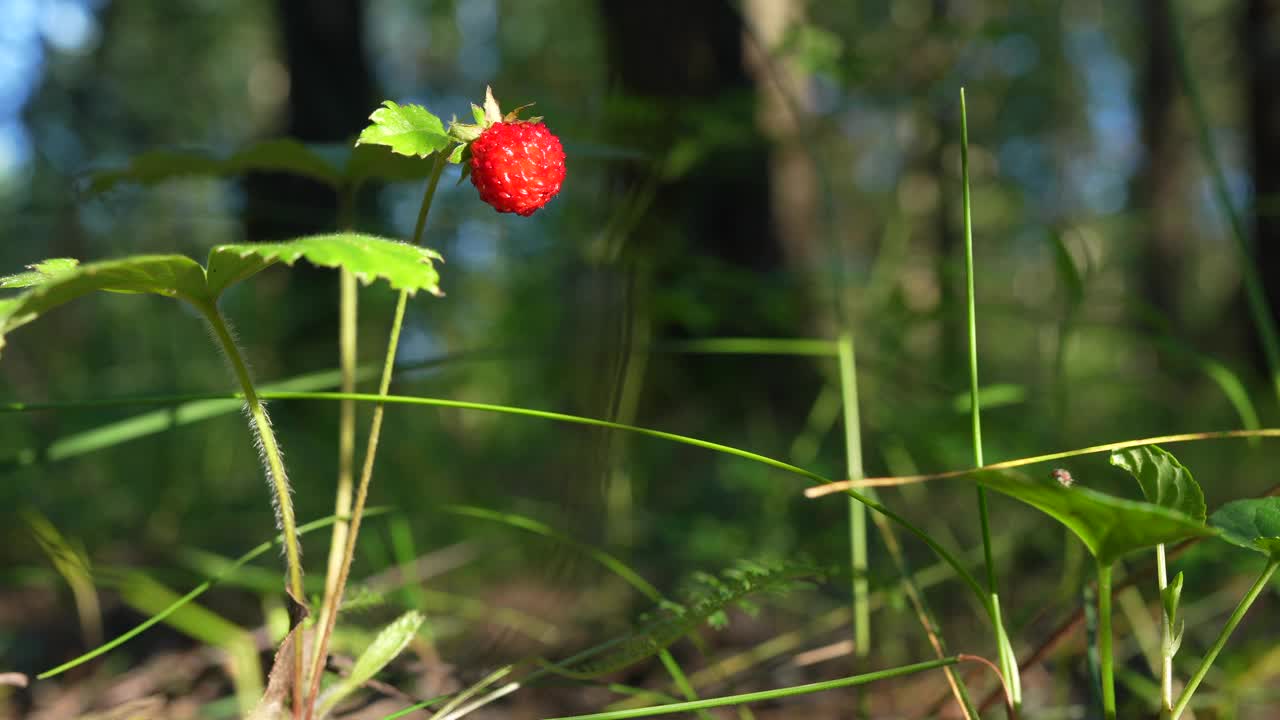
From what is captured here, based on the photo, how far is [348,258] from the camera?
0.52 m

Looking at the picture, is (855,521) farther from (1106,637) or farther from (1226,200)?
(1226,200)

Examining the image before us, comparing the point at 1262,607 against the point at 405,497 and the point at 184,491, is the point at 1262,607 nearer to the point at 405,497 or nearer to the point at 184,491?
the point at 405,497

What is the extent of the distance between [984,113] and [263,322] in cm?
817

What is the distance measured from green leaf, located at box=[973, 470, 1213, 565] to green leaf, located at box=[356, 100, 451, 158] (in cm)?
44

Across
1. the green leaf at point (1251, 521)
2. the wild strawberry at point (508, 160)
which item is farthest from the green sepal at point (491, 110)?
the green leaf at point (1251, 521)

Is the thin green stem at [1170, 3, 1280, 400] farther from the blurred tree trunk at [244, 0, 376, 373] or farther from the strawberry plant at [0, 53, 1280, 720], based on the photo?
A: the blurred tree trunk at [244, 0, 376, 373]

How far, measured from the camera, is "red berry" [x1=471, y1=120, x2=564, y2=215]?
621 mm

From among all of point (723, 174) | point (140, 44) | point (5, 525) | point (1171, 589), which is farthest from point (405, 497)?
point (140, 44)

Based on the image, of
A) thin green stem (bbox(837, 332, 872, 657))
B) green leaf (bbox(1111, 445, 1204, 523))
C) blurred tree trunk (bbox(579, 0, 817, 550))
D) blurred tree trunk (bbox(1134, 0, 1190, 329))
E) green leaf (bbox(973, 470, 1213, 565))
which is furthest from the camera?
blurred tree trunk (bbox(1134, 0, 1190, 329))

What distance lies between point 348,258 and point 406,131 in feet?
0.42

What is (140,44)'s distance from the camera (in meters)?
11.1

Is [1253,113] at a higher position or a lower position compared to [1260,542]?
higher

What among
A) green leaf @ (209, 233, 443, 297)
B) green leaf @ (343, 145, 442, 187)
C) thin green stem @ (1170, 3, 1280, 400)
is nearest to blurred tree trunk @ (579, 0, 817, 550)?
green leaf @ (343, 145, 442, 187)

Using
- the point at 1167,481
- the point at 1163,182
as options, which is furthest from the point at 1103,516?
the point at 1163,182
